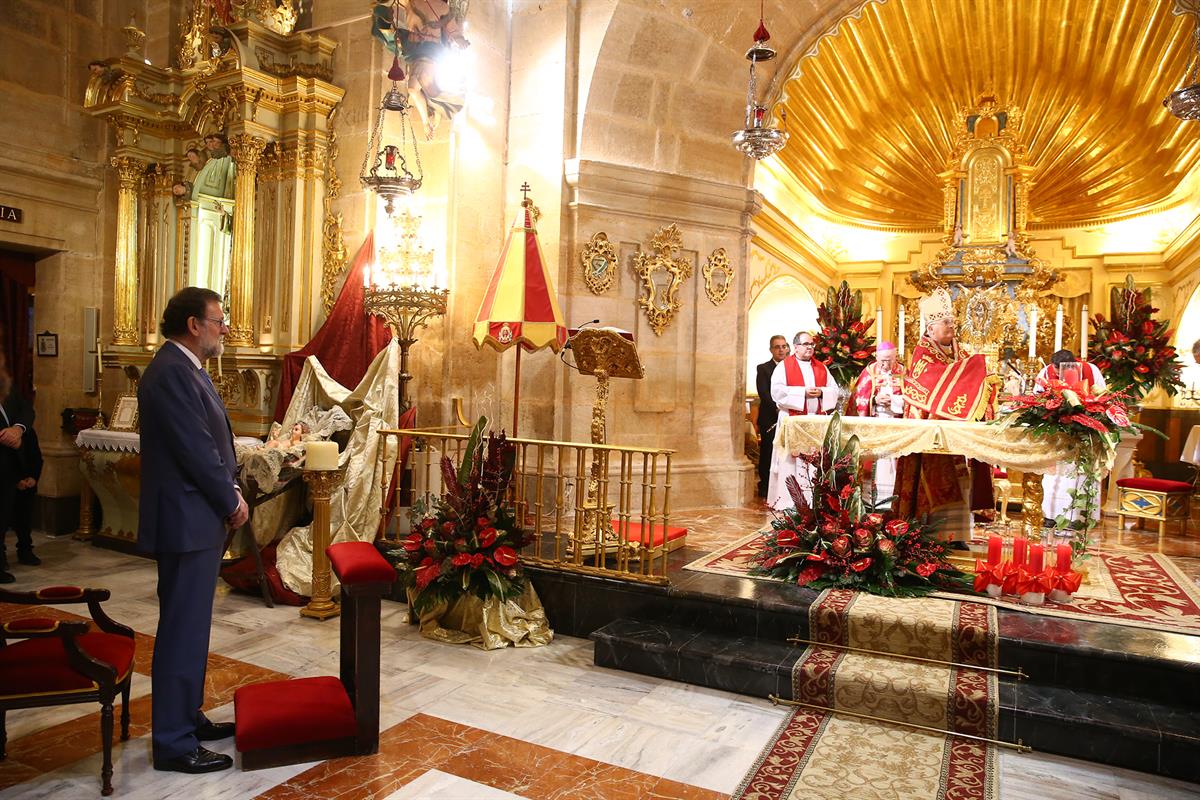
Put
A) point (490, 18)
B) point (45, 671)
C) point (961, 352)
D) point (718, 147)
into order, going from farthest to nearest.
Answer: point (718, 147)
point (490, 18)
point (961, 352)
point (45, 671)

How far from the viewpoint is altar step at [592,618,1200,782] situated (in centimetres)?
376

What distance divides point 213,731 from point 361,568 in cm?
99

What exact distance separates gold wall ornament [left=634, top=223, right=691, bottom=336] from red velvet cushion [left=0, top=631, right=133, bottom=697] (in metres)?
5.73

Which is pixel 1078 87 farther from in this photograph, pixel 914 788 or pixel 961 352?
pixel 914 788

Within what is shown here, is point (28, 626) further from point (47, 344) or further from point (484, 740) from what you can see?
point (47, 344)

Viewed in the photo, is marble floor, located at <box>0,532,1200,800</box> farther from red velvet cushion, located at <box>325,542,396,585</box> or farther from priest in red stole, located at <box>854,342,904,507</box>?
priest in red stole, located at <box>854,342,904,507</box>

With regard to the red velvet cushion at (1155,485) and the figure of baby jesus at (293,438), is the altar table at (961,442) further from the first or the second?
the figure of baby jesus at (293,438)

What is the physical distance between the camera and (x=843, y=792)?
3.44 meters

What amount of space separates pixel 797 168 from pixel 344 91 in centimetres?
720

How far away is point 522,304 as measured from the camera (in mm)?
6297

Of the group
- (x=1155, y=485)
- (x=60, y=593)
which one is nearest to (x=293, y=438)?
(x=60, y=593)

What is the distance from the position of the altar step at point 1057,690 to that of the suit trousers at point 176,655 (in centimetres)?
227

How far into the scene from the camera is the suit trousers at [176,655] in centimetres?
340

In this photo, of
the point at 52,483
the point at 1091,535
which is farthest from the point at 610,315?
the point at 52,483
